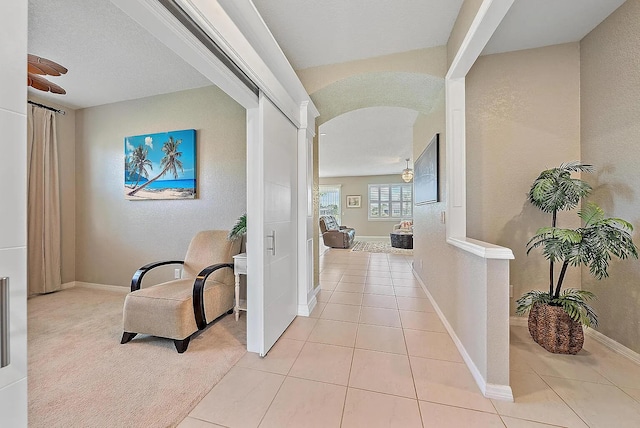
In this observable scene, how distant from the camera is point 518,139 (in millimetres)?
2383

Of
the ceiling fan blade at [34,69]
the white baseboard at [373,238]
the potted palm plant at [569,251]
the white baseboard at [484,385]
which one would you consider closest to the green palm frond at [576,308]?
the potted palm plant at [569,251]

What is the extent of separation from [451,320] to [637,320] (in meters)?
1.24

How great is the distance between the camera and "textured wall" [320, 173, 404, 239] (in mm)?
9930

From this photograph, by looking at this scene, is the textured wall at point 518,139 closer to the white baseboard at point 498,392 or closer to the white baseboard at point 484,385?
the white baseboard at point 484,385

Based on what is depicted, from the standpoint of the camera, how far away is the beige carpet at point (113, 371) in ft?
4.51

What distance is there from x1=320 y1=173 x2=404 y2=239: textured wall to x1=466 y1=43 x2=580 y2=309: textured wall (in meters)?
7.45

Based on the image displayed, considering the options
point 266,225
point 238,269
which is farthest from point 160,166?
point 266,225

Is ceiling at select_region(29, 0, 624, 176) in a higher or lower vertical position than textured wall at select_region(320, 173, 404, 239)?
higher

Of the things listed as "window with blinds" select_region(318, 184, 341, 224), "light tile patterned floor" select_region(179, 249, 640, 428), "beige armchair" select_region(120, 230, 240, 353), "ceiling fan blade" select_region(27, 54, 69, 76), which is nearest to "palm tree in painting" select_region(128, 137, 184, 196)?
"ceiling fan blade" select_region(27, 54, 69, 76)

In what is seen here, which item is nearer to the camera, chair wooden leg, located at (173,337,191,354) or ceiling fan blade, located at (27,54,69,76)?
ceiling fan blade, located at (27,54,69,76)

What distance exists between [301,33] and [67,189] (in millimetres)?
3930

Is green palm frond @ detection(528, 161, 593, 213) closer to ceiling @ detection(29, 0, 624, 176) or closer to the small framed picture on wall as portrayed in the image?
ceiling @ detection(29, 0, 624, 176)

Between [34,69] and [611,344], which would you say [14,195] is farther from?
[611,344]

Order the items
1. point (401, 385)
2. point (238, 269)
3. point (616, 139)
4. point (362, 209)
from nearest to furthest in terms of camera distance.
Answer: point (401, 385), point (616, 139), point (238, 269), point (362, 209)
